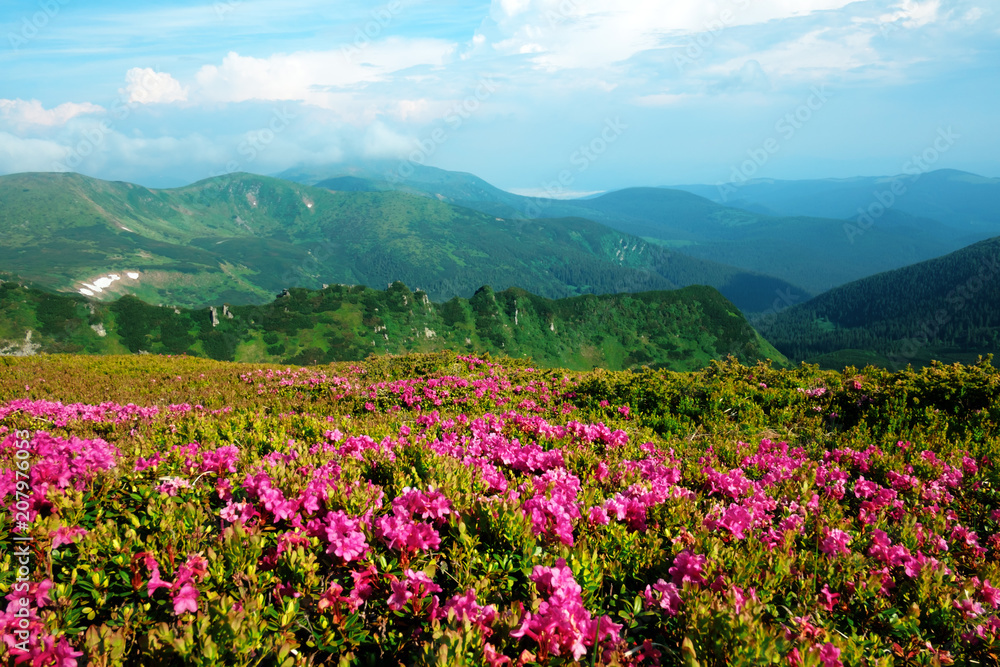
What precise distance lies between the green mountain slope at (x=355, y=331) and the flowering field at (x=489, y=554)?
15249cm

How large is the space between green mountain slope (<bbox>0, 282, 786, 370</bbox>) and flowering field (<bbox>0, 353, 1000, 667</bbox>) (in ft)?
500

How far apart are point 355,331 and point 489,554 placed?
172861 millimetres

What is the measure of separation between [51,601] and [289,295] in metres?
190

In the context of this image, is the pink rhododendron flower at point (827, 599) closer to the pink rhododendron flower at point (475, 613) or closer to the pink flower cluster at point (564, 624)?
the pink flower cluster at point (564, 624)

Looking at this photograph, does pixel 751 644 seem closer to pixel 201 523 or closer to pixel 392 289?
pixel 201 523

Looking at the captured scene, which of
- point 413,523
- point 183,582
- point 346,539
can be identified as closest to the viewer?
point 183,582

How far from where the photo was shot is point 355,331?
16938cm

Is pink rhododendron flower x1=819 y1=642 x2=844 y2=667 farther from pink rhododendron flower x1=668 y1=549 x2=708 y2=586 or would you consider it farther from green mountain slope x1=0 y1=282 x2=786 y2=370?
green mountain slope x1=0 y1=282 x2=786 y2=370

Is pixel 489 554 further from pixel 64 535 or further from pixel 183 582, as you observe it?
pixel 64 535

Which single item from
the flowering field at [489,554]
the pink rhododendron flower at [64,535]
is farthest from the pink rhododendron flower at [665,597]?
the pink rhododendron flower at [64,535]

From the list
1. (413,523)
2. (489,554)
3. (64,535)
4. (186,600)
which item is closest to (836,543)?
(489,554)

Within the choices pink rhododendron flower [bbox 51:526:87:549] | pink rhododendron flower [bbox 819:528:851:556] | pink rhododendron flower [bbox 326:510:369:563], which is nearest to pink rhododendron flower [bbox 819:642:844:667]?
pink rhododendron flower [bbox 819:528:851:556]

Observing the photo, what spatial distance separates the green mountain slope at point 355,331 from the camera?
474 ft

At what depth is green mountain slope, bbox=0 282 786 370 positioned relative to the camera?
5684 inches
